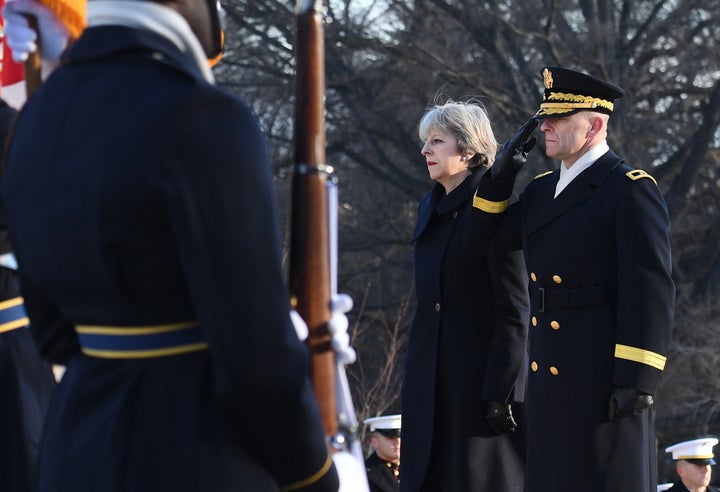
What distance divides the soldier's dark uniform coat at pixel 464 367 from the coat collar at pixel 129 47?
3.20 m

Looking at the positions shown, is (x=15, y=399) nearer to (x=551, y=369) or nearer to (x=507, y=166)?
(x=551, y=369)

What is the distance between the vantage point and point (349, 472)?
2.65 metres

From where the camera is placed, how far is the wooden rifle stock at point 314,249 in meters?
2.63

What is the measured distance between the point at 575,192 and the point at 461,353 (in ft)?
2.68

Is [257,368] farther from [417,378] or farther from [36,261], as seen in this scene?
[417,378]

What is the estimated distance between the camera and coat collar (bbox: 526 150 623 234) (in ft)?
17.4

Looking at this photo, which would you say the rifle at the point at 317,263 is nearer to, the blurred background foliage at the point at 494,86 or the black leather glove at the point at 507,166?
the black leather glove at the point at 507,166

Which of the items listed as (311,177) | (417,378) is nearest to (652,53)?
(417,378)

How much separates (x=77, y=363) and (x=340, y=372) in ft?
1.62

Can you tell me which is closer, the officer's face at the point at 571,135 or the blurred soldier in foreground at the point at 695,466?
the officer's face at the point at 571,135

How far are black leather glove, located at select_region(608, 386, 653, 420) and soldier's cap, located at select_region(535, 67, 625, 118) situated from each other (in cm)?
112

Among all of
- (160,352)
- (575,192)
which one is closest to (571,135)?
(575,192)

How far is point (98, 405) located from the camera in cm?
251

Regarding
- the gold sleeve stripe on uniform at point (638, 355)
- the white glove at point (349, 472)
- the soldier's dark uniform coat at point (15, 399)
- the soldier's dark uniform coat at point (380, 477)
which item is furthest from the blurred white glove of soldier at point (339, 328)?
the soldier's dark uniform coat at point (380, 477)
